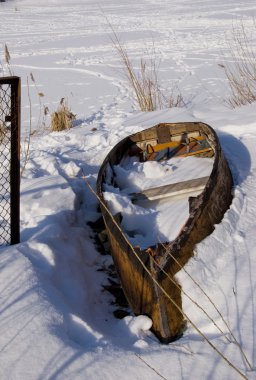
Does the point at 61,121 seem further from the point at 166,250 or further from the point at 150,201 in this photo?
the point at 166,250

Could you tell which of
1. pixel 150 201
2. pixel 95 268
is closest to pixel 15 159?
pixel 95 268

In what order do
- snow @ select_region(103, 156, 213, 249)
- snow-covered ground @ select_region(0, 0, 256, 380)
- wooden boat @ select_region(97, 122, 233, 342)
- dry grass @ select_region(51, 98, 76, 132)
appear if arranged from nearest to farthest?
snow-covered ground @ select_region(0, 0, 256, 380) < wooden boat @ select_region(97, 122, 233, 342) < snow @ select_region(103, 156, 213, 249) < dry grass @ select_region(51, 98, 76, 132)

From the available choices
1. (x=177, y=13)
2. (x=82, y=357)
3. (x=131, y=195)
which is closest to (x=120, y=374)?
(x=82, y=357)

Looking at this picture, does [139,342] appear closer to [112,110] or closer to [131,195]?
[131,195]

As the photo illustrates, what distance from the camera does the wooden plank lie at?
163 inches

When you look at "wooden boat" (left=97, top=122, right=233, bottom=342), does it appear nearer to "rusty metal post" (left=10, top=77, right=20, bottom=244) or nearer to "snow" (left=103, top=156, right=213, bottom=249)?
"snow" (left=103, top=156, right=213, bottom=249)

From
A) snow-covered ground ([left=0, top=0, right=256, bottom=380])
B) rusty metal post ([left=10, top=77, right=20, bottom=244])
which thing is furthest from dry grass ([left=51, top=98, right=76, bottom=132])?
rusty metal post ([left=10, top=77, right=20, bottom=244])

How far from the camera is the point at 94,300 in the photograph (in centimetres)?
332

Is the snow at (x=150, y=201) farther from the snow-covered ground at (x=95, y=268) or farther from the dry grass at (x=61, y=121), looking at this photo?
the dry grass at (x=61, y=121)

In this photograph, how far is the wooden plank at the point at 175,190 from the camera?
4.15 metres

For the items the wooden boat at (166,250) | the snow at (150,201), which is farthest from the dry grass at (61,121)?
the wooden boat at (166,250)

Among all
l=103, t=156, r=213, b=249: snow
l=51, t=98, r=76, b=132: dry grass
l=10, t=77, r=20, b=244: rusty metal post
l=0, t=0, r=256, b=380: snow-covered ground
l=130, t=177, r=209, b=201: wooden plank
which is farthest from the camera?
l=51, t=98, r=76, b=132: dry grass

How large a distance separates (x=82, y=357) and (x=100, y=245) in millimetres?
1595

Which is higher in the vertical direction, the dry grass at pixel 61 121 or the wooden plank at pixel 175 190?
the dry grass at pixel 61 121
